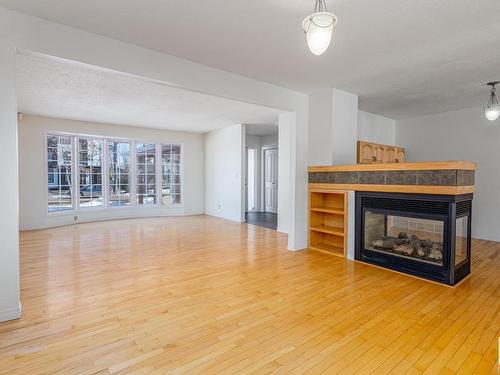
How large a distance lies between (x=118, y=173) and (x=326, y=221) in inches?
225

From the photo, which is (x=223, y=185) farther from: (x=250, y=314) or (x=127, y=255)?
(x=250, y=314)

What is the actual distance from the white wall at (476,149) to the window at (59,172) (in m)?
8.16

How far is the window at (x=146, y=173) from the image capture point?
26.3 ft

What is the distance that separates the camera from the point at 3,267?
7.70 ft

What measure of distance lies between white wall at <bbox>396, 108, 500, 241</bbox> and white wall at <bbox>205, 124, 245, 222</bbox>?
4202mm

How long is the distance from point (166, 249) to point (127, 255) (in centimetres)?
61

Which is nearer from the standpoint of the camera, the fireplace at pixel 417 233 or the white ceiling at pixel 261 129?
the fireplace at pixel 417 233

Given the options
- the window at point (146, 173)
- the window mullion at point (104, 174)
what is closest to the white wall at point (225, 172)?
the window at point (146, 173)

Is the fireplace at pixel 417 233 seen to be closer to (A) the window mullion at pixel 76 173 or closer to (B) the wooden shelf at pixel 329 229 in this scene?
(B) the wooden shelf at pixel 329 229

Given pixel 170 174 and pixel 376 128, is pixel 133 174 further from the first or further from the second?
pixel 376 128

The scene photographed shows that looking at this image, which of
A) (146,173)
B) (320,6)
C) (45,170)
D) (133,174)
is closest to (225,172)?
(146,173)

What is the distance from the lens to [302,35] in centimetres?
272

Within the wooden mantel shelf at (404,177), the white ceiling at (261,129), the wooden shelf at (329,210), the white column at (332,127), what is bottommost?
the wooden shelf at (329,210)

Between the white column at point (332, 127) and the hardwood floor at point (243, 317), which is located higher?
the white column at point (332, 127)
